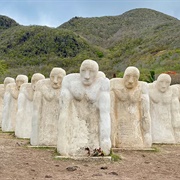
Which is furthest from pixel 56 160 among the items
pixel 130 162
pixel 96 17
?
pixel 96 17

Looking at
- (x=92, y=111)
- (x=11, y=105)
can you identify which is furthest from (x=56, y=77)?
(x=11, y=105)

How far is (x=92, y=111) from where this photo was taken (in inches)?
421

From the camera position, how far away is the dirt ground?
8.43 meters

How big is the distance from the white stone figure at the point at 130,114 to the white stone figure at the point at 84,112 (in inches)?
82.8

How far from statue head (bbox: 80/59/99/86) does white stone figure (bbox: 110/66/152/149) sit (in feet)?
7.37

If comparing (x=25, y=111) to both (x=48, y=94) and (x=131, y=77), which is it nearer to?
(x=48, y=94)

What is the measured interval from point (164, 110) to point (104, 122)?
5.18 meters

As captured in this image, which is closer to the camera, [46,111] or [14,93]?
[46,111]

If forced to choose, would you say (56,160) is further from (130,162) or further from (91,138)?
(130,162)

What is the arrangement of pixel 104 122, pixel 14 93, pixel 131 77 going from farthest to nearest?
1. pixel 14 93
2. pixel 131 77
3. pixel 104 122

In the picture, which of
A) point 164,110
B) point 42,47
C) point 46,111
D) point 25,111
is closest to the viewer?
point 46,111

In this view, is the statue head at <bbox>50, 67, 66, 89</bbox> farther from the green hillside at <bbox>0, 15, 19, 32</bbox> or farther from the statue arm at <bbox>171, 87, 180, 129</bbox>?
the green hillside at <bbox>0, 15, 19, 32</bbox>

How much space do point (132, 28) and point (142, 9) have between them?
76.7 ft

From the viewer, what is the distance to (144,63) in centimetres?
4581
